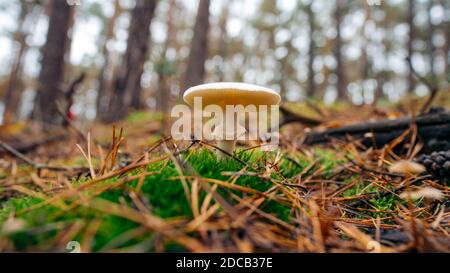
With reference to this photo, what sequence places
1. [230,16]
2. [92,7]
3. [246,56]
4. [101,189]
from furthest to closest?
[246,56]
[230,16]
[92,7]
[101,189]

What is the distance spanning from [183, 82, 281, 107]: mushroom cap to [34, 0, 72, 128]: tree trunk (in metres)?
4.84

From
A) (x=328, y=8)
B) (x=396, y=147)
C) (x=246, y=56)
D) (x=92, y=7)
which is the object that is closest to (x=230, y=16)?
(x=246, y=56)

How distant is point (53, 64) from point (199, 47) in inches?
125

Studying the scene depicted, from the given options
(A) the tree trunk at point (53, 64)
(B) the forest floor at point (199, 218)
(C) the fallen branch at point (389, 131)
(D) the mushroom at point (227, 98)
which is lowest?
(B) the forest floor at point (199, 218)

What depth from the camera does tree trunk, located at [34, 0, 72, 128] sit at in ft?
17.5

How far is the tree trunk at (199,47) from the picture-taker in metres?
7.11

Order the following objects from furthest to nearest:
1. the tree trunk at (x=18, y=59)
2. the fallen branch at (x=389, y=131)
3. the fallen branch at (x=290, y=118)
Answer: the tree trunk at (x=18, y=59)
the fallen branch at (x=290, y=118)
the fallen branch at (x=389, y=131)

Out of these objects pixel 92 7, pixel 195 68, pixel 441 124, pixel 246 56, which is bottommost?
pixel 441 124

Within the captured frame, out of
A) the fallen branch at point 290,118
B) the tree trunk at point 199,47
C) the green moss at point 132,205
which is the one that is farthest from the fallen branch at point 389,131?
the tree trunk at point 199,47

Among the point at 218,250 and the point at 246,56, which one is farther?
the point at 246,56

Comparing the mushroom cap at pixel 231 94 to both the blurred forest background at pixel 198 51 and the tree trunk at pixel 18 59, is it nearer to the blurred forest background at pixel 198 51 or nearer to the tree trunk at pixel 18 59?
the blurred forest background at pixel 198 51
